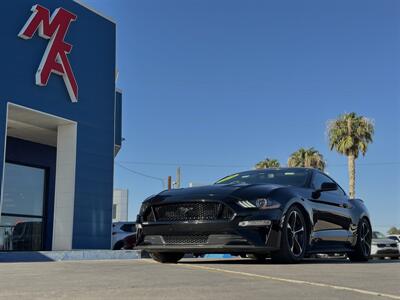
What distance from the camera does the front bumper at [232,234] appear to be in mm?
5984

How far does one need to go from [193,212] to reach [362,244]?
3276mm

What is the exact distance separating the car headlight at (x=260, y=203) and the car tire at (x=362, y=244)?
2507 mm

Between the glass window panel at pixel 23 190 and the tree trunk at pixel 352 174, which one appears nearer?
the glass window panel at pixel 23 190

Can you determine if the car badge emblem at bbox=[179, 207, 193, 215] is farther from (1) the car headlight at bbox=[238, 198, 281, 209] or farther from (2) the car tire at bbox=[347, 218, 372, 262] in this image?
(2) the car tire at bbox=[347, 218, 372, 262]

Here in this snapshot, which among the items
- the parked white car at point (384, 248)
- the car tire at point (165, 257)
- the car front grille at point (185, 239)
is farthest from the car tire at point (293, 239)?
the parked white car at point (384, 248)

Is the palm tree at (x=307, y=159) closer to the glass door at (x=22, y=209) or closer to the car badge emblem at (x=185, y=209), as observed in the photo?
the glass door at (x=22, y=209)

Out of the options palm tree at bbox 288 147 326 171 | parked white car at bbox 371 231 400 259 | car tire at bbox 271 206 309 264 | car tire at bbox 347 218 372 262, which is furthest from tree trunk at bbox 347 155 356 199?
car tire at bbox 271 206 309 264

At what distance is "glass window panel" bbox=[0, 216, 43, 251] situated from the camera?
646 inches

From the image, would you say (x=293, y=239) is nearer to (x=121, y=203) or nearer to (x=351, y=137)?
(x=351, y=137)

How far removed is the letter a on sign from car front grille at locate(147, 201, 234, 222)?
8687mm

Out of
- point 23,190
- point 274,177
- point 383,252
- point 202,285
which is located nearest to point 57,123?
point 23,190

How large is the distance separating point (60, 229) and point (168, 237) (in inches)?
382

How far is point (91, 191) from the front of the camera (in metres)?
16.1

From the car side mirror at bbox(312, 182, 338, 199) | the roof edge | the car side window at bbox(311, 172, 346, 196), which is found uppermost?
the roof edge
